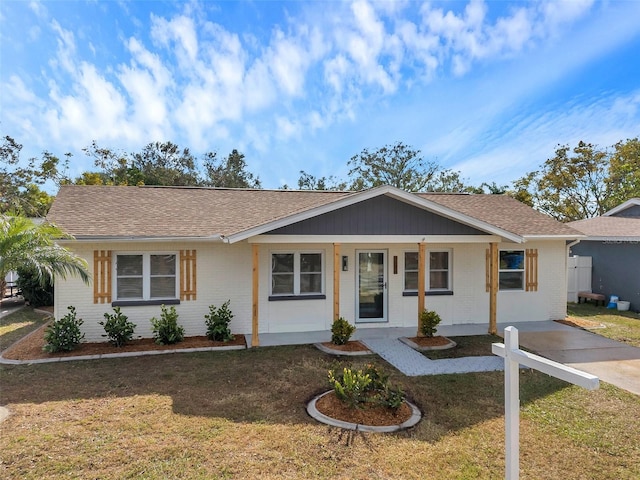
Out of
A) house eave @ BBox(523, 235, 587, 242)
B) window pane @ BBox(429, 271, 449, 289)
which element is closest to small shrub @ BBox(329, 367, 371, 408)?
window pane @ BBox(429, 271, 449, 289)

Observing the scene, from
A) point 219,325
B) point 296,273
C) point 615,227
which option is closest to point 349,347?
point 296,273

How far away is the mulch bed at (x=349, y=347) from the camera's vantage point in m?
8.84

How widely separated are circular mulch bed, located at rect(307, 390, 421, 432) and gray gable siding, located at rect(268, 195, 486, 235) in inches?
173

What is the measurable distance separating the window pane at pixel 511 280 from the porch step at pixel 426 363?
4213 millimetres

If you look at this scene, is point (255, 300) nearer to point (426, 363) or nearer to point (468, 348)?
point (426, 363)

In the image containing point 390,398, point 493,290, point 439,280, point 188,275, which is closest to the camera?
point 390,398

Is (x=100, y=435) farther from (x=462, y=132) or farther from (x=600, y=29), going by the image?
A: (x=462, y=132)

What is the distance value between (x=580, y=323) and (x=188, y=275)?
1141cm

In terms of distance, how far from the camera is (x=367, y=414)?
17.9 ft

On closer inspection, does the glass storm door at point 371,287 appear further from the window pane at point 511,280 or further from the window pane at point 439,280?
the window pane at point 511,280

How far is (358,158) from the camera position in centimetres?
4009

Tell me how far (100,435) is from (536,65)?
13.4m

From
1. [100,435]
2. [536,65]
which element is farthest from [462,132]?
[100,435]

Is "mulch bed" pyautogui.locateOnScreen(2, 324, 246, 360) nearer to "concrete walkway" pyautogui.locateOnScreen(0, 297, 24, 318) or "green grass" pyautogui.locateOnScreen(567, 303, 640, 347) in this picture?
"concrete walkway" pyautogui.locateOnScreen(0, 297, 24, 318)
